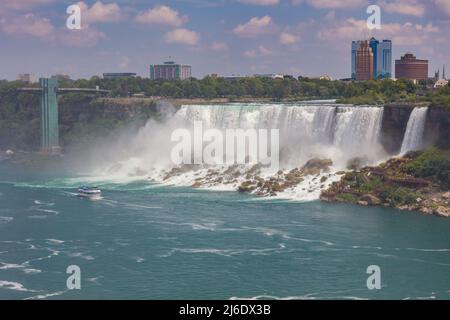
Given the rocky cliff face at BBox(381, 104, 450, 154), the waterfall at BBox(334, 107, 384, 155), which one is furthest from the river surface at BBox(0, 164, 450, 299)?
the waterfall at BBox(334, 107, 384, 155)

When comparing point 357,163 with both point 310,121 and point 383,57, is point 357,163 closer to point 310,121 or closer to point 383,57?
point 310,121

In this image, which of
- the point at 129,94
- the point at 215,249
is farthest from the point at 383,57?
the point at 215,249

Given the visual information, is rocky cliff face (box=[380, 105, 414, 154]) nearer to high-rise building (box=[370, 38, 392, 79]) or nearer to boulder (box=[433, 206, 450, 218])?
boulder (box=[433, 206, 450, 218])

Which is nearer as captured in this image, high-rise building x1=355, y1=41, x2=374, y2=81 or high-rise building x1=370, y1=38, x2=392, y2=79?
high-rise building x1=355, y1=41, x2=374, y2=81

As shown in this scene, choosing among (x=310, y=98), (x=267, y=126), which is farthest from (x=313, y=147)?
(x=310, y=98)

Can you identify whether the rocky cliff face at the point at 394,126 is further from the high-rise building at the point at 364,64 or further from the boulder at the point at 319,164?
the high-rise building at the point at 364,64

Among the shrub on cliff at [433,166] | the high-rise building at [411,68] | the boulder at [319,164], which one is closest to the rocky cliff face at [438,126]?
the shrub on cliff at [433,166]
